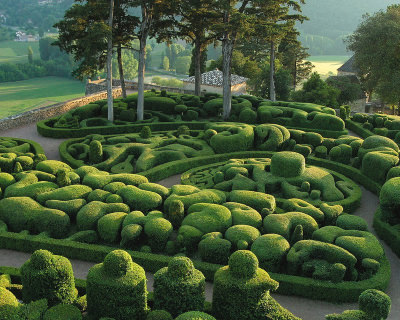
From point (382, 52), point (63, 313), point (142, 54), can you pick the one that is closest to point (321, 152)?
point (142, 54)

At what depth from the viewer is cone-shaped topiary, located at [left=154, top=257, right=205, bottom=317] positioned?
1143 centimetres

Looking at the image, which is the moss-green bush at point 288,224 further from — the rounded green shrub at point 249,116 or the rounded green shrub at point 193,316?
the rounded green shrub at point 249,116

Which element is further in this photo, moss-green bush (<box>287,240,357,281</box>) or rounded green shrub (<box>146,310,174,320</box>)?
moss-green bush (<box>287,240,357,281</box>)

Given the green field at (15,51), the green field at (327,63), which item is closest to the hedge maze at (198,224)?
the green field at (327,63)

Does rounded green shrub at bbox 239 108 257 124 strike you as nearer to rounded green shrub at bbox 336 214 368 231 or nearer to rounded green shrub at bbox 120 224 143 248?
rounded green shrub at bbox 336 214 368 231

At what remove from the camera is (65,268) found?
1192cm

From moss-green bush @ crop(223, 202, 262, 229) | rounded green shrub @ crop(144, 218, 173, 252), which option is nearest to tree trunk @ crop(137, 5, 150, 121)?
moss-green bush @ crop(223, 202, 262, 229)

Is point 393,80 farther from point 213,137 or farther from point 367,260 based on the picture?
point 367,260

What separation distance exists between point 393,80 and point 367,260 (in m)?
36.1

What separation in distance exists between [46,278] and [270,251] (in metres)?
7.72

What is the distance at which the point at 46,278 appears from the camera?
11.7 metres

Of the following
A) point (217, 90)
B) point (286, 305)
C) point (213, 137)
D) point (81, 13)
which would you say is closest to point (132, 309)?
point (286, 305)

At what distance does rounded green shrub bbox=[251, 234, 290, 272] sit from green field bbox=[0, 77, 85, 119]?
102m

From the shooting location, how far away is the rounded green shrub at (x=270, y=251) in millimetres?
14570
